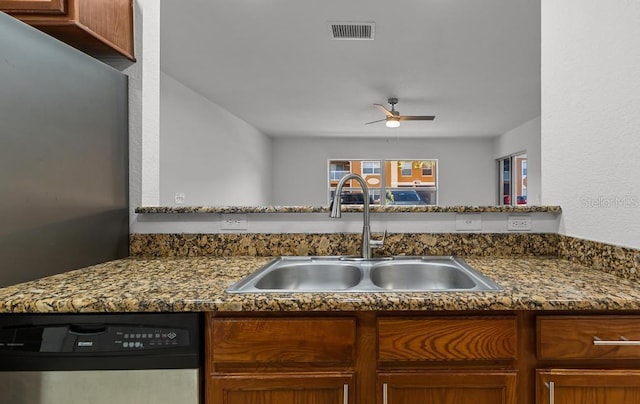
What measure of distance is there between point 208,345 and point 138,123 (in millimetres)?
1068

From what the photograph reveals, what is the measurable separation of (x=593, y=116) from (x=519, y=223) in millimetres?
492

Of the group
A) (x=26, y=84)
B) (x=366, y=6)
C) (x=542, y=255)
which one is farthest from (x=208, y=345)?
(x=366, y=6)

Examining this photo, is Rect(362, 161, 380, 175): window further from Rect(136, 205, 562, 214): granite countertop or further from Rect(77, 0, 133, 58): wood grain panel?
Rect(77, 0, 133, 58): wood grain panel

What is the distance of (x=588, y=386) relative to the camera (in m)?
0.88

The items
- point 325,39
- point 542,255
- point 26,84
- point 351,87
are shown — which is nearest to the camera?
point 26,84

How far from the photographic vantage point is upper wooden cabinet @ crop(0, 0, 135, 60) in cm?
116

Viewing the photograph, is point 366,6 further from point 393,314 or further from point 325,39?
point 393,314

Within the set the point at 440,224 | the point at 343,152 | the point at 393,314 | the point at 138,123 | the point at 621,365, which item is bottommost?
the point at 621,365

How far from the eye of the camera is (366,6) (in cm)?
235

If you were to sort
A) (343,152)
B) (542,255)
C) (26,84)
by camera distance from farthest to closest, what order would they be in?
(343,152), (542,255), (26,84)

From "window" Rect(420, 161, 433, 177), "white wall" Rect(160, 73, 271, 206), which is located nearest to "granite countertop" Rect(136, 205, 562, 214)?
"white wall" Rect(160, 73, 271, 206)

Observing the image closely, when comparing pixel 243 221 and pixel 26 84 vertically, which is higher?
pixel 26 84

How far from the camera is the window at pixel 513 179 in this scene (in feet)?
20.5

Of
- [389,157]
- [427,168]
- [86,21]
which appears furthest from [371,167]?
[86,21]
